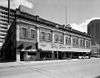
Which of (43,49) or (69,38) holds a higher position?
(69,38)

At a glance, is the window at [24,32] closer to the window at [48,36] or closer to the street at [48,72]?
the window at [48,36]

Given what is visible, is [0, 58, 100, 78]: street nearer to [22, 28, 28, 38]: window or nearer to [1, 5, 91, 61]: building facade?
[1, 5, 91, 61]: building facade

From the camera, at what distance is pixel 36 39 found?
87.6 feet

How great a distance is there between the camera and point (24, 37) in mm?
24516

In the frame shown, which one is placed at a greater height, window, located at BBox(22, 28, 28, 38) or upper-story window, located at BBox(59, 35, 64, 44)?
window, located at BBox(22, 28, 28, 38)

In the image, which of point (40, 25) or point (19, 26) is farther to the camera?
point (40, 25)

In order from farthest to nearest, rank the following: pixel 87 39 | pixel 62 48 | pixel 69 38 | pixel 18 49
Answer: pixel 87 39 → pixel 69 38 → pixel 62 48 → pixel 18 49

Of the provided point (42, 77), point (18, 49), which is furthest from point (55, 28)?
point (42, 77)

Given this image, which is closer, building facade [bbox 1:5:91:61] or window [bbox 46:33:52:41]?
building facade [bbox 1:5:91:61]

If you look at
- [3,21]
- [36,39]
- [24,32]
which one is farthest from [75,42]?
[3,21]

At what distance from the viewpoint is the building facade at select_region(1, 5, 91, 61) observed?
77.9ft

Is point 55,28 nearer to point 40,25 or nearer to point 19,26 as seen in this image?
point 40,25

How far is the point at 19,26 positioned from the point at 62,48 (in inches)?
529

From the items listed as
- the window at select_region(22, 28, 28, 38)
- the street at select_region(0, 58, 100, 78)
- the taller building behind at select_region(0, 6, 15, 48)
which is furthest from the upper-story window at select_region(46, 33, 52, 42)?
the taller building behind at select_region(0, 6, 15, 48)
